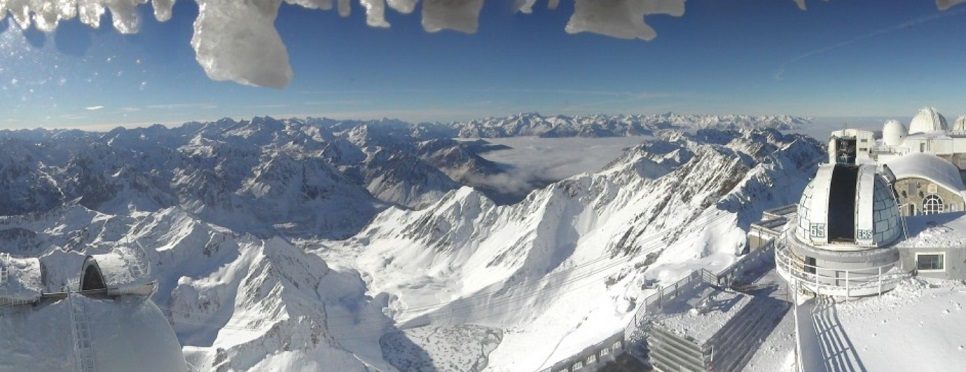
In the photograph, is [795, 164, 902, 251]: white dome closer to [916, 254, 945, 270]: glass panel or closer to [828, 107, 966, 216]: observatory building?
[916, 254, 945, 270]: glass panel

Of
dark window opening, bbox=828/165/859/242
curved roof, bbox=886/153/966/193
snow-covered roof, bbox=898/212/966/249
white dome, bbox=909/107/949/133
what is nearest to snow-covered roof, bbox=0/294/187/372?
dark window opening, bbox=828/165/859/242

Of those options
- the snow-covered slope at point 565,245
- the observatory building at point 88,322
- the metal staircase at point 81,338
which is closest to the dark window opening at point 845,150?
the snow-covered slope at point 565,245

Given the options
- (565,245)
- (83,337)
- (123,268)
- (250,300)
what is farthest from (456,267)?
(83,337)

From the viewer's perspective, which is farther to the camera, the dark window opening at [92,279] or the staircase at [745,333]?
the staircase at [745,333]

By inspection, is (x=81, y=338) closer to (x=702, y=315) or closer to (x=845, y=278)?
(x=702, y=315)

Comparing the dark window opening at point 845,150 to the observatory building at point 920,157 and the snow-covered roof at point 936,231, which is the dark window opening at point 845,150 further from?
the snow-covered roof at point 936,231

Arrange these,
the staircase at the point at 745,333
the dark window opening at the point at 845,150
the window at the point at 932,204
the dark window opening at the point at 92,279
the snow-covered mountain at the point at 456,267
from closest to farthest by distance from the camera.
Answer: the dark window opening at the point at 92,279
the staircase at the point at 745,333
the dark window opening at the point at 845,150
the window at the point at 932,204
the snow-covered mountain at the point at 456,267
